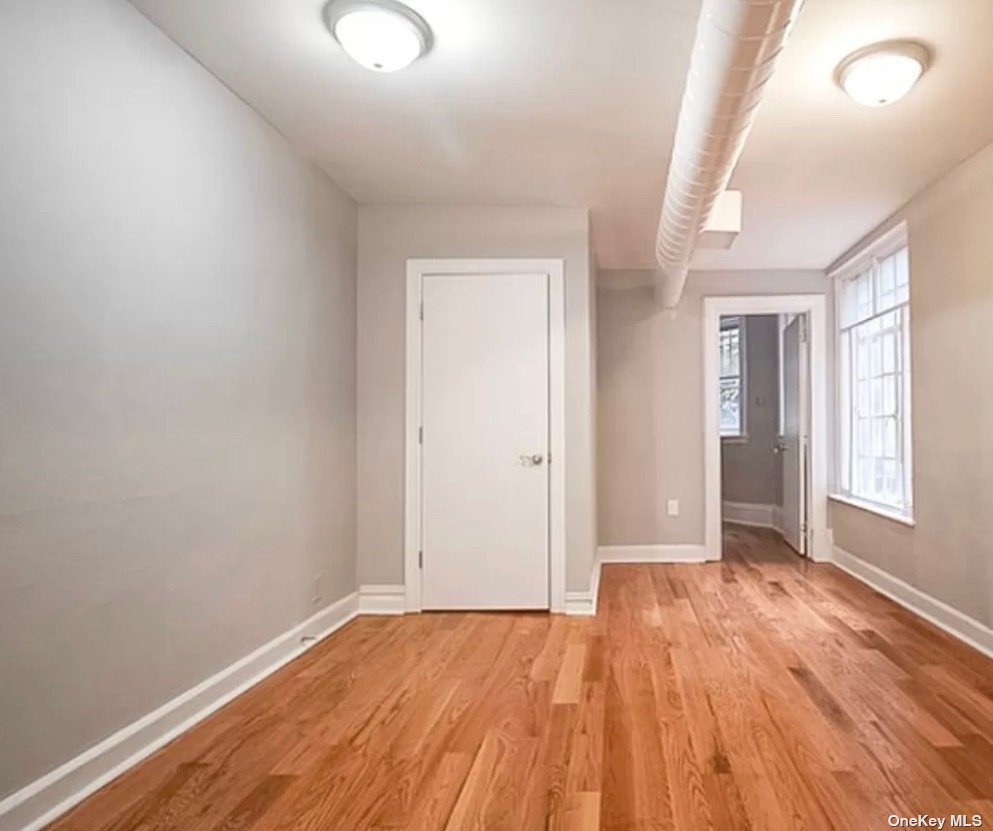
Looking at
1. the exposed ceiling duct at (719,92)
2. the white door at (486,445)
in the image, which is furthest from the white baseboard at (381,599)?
the exposed ceiling duct at (719,92)

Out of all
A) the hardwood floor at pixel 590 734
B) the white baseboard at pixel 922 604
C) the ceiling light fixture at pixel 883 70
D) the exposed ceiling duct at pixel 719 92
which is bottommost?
the hardwood floor at pixel 590 734

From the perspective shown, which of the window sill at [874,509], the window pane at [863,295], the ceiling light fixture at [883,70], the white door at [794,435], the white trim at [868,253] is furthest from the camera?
the white door at [794,435]

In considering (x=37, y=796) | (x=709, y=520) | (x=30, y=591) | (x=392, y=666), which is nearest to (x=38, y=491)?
(x=30, y=591)

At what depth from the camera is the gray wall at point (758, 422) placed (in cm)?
756

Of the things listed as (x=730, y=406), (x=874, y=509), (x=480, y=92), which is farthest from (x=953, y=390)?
(x=730, y=406)

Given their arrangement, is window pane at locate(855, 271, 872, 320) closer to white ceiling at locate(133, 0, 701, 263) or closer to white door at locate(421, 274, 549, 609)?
white ceiling at locate(133, 0, 701, 263)

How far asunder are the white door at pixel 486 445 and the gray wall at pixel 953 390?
201 cm

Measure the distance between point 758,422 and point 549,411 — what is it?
179 inches

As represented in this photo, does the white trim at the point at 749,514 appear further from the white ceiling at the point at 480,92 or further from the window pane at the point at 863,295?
the white ceiling at the point at 480,92

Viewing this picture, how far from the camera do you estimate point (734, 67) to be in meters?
1.82

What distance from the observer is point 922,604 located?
376 cm

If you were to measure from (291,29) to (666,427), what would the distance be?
4127 millimetres

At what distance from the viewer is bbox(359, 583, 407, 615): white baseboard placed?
3898 millimetres

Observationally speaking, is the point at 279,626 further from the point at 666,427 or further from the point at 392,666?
the point at 666,427
